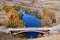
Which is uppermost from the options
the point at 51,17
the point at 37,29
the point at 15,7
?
the point at 15,7

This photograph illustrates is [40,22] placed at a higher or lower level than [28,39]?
higher

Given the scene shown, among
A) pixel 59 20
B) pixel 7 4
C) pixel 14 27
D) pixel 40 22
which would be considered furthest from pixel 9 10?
pixel 59 20

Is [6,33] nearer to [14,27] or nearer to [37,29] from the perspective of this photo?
[14,27]

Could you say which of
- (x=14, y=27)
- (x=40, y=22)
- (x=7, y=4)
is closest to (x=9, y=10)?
(x=7, y=4)

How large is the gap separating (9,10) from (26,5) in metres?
0.53

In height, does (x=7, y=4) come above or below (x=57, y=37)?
above

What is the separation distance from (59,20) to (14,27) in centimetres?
135

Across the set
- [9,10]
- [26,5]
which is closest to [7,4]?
[9,10]

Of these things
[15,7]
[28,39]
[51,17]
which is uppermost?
[15,7]

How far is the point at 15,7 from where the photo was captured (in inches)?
187

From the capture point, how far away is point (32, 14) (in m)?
4.73

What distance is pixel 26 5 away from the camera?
4.79 meters

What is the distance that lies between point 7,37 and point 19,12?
813 mm

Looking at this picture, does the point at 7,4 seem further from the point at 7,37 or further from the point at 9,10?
the point at 7,37
